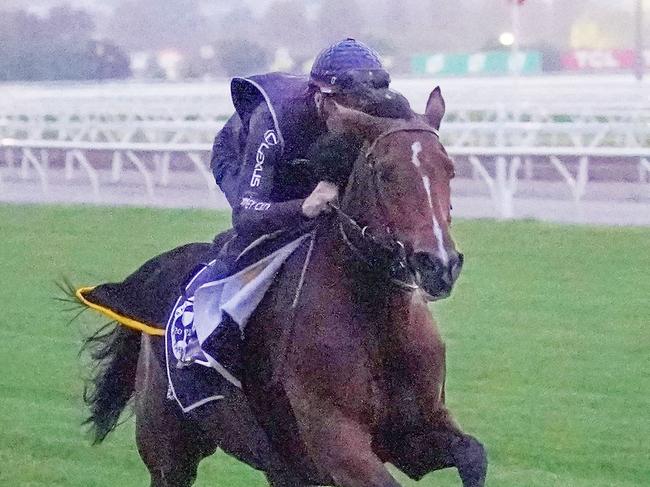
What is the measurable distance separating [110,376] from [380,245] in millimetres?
1929

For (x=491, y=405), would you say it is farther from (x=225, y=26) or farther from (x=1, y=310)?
(x=225, y=26)

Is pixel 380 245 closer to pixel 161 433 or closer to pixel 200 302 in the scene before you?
pixel 200 302

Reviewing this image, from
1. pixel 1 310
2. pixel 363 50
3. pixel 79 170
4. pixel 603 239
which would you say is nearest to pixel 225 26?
pixel 79 170

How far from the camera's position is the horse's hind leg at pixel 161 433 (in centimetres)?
438

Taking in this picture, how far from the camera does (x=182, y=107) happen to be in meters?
20.5

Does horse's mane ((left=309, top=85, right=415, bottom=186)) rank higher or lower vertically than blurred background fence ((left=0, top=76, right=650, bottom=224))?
higher

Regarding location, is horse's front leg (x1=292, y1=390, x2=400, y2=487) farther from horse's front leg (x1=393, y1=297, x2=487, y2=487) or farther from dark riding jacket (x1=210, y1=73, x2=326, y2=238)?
dark riding jacket (x1=210, y1=73, x2=326, y2=238)

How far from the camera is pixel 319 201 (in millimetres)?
3361

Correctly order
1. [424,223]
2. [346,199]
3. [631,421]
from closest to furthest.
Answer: [424,223], [346,199], [631,421]

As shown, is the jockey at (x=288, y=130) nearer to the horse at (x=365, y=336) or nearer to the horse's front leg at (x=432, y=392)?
the horse at (x=365, y=336)

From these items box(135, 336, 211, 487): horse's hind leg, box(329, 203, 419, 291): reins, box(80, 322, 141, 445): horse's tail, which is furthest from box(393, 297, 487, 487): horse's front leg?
box(80, 322, 141, 445): horse's tail

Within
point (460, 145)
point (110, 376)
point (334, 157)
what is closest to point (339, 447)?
point (334, 157)

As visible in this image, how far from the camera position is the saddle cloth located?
3.68 m

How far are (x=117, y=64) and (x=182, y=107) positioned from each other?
288cm
